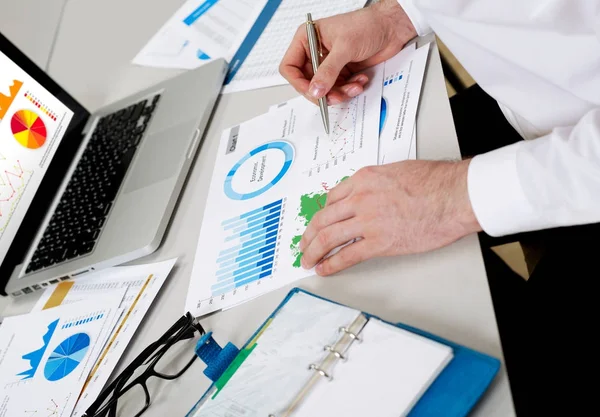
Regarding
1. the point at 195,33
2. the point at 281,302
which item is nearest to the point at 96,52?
the point at 195,33

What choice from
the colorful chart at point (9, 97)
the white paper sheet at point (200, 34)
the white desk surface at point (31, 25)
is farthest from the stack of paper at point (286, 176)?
the white desk surface at point (31, 25)

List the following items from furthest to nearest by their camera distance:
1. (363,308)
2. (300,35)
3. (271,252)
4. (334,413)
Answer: (300,35) → (271,252) → (363,308) → (334,413)

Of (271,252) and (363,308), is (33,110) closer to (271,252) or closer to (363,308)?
(271,252)

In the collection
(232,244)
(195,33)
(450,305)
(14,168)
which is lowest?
(450,305)

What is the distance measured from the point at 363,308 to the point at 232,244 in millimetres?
230

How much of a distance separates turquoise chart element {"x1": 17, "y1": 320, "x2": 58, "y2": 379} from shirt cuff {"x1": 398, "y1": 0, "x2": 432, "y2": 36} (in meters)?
0.71

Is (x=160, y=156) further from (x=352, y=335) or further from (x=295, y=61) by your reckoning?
(x=352, y=335)

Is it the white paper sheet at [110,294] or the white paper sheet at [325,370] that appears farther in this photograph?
the white paper sheet at [110,294]

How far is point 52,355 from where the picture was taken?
755 millimetres

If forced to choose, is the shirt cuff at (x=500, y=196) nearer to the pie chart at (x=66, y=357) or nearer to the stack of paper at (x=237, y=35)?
the stack of paper at (x=237, y=35)

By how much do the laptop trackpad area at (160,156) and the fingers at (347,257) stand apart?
374mm

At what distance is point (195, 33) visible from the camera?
1167 mm

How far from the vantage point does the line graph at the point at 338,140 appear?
71cm

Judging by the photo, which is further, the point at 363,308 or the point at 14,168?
the point at 14,168
